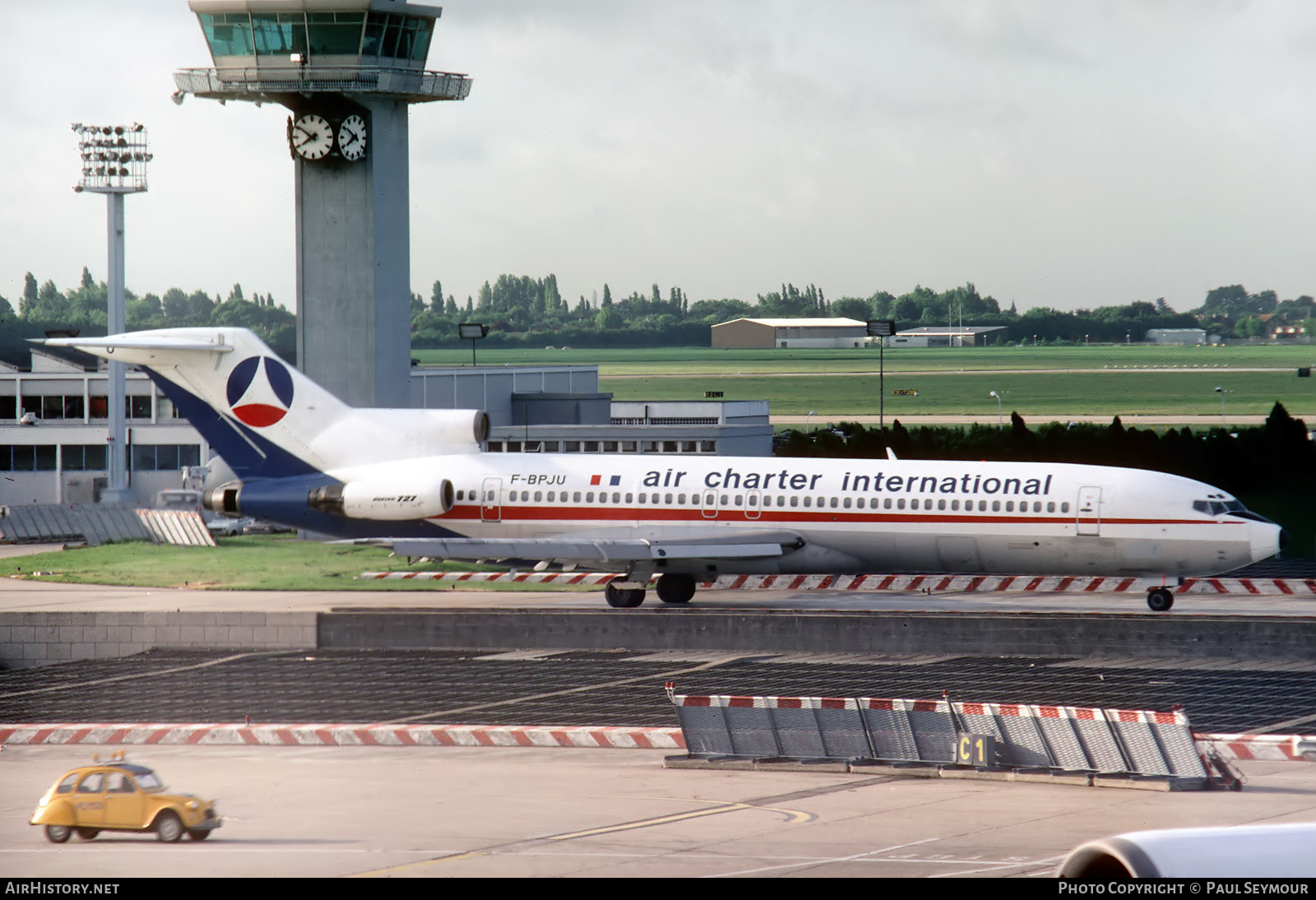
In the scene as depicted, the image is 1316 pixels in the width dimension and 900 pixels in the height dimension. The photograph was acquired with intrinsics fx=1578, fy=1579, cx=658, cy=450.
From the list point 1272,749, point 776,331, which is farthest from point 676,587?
point 776,331

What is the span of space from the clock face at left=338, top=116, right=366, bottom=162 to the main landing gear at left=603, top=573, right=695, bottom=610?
24.9 metres

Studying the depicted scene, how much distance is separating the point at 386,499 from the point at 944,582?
53.0 feet

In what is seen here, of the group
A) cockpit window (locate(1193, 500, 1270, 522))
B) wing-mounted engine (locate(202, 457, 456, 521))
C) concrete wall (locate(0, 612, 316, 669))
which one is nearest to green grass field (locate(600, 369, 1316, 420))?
cockpit window (locate(1193, 500, 1270, 522))

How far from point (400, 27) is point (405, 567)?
22.8 m

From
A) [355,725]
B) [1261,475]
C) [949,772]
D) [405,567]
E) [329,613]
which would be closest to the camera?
[949,772]

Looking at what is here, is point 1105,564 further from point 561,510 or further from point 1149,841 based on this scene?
point 1149,841

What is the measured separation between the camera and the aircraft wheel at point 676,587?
40844 millimetres

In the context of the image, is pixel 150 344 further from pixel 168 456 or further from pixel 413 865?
pixel 168 456

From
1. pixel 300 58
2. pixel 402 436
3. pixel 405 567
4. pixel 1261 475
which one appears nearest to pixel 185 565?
pixel 405 567

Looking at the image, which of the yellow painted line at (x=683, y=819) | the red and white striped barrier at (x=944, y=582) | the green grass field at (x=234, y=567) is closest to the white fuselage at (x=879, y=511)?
the red and white striped barrier at (x=944, y=582)

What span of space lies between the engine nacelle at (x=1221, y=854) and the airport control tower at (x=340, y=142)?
179 feet

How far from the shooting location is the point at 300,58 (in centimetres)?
5825

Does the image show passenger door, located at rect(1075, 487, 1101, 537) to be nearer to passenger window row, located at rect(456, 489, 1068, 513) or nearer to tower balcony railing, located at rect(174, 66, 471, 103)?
passenger window row, located at rect(456, 489, 1068, 513)

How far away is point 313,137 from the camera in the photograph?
194 ft
